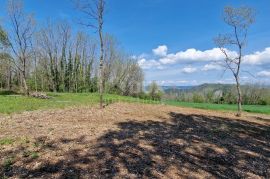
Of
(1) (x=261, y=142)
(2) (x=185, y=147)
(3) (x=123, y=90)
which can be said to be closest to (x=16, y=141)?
(2) (x=185, y=147)

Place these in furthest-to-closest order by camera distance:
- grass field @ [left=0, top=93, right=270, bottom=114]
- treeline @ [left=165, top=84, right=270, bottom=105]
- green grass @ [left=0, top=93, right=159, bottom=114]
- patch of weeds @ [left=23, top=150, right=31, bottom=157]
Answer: treeline @ [left=165, top=84, right=270, bottom=105]
grass field @ [left=0, top=93, right=270, bottom=114]
green grass @ [left=0, top=93, right=159, bottom=114]
patch of weeds @ [left=23, top=150, right=31, bottom=157]

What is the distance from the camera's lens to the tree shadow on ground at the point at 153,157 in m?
5.16

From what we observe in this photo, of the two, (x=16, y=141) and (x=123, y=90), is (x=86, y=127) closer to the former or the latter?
(x=16, y=141)

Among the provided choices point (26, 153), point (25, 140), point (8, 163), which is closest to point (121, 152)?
point (26, 153)

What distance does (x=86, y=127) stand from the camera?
28.5ft

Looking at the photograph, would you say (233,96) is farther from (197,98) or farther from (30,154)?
(30,154)

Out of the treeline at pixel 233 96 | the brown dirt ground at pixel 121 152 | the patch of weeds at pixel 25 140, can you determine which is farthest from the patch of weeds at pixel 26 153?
the treeline at pixel 233 96

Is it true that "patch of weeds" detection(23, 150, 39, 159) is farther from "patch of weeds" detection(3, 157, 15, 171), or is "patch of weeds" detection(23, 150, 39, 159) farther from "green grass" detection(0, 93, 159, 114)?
"green grass" detection(0, 93, 159, 114)

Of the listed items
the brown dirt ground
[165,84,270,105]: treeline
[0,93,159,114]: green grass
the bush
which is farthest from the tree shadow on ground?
the bush

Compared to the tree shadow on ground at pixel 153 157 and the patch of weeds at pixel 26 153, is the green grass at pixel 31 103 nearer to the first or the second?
the patch of weeds at pixel 26 153

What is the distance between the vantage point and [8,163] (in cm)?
541

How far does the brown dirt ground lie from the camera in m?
5.23

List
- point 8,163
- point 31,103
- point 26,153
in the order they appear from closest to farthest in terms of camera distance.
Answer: point 8,163 < point 26,153 < point 31,103

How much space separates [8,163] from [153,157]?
3.37 meters
